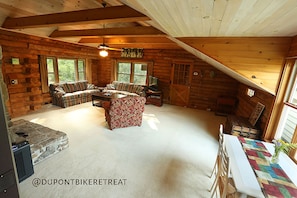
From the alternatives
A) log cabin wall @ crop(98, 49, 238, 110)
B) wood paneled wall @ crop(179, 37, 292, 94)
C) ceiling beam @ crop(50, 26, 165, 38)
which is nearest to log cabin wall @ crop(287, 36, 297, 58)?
wood paneled wall @ crop(179, 37, 292, 94)

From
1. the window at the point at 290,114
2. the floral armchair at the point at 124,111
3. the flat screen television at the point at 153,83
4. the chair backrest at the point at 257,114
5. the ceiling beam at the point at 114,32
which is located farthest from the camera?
the flat screen television at the point at 153,83

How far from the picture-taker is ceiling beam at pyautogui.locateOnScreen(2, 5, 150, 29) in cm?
230

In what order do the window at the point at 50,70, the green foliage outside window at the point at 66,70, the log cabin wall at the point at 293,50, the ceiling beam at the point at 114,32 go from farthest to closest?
the green foliage outside window at the point at 66,70 → the window at the point at 50,70 → the ceiling beam at the point at 114,32 → the log cabin wall at the point at 293,50

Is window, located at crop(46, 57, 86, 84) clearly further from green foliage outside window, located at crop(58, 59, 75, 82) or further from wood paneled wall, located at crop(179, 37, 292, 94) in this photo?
wood paneled wall, located at crop(179, 37, 292, 94)

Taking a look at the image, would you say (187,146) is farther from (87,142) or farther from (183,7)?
(183,7)

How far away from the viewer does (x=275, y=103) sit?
249 centimetres

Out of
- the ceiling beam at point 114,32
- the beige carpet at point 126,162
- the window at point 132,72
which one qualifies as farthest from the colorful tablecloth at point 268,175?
the window at point 132,72

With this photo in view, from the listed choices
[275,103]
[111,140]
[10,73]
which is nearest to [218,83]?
[275,103]

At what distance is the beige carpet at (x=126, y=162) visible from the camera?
6.77 feet

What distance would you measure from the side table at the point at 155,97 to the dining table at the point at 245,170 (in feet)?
14.1

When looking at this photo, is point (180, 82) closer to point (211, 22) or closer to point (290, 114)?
point (290, 114)

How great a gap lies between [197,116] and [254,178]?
400 cm

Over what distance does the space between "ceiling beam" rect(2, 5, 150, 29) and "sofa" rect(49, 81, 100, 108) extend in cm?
245

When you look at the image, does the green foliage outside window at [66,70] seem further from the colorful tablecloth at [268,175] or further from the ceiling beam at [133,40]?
the colorful tablecloth at [268,175]
